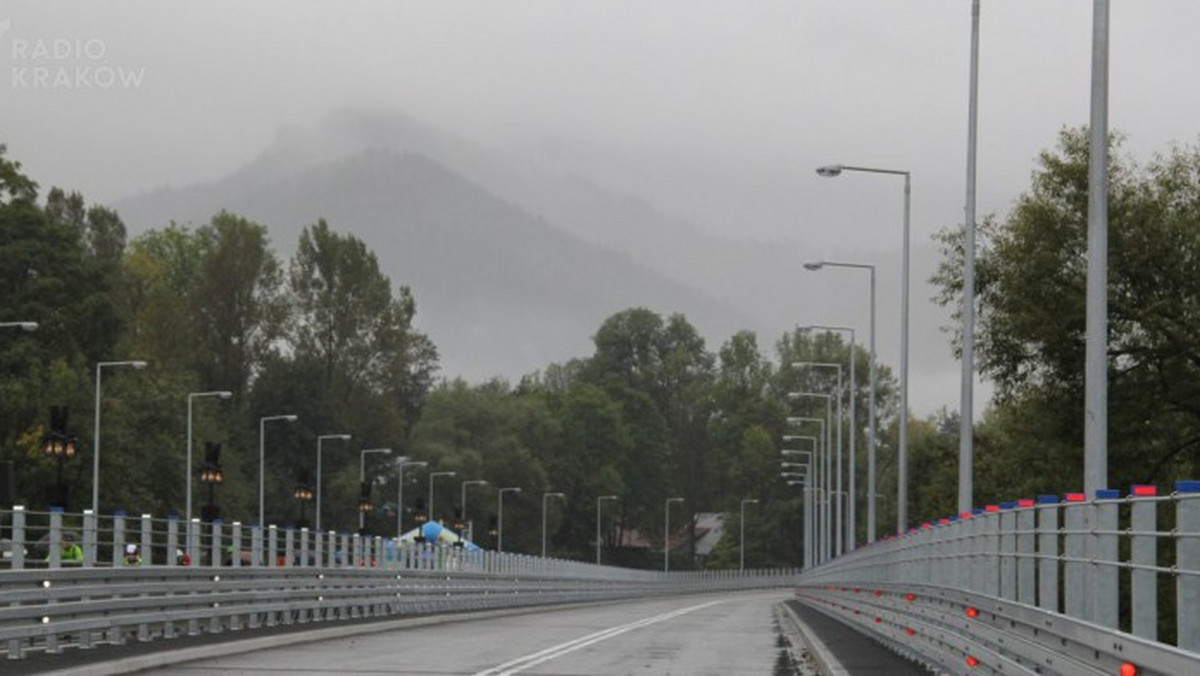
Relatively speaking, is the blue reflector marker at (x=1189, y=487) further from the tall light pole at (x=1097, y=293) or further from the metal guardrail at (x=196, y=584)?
the metal guardrail at (x=196, y=584)

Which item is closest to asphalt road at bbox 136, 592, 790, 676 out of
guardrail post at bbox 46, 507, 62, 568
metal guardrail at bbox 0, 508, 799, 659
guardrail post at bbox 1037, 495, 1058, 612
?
metal guardrail at bbox 0, 508, 799, 659

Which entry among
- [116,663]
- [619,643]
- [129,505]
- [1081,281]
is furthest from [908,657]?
[129,505]

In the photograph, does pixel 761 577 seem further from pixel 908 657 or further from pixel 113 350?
pixel 908 657

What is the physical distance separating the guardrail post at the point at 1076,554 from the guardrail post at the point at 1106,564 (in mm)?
324

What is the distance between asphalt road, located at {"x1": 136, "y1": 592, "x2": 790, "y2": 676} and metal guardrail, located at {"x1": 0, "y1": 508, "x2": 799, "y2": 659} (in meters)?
1.24

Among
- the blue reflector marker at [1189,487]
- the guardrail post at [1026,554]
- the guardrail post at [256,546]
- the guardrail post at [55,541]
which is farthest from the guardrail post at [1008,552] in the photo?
the guardrail post at [256,546]

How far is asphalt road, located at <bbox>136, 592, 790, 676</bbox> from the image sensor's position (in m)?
24.8

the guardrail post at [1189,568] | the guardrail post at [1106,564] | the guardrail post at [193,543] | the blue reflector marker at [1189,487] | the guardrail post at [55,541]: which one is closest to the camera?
the guardrail post at [1189,568]

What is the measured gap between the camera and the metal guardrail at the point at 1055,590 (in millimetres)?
11373

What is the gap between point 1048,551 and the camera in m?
16.9

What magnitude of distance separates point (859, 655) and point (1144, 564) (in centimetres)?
1686

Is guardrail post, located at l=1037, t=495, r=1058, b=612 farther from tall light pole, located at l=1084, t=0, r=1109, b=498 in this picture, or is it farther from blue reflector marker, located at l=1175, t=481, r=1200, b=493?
blue reflector marker, located at l=1175, t=481, r=1200, b=493

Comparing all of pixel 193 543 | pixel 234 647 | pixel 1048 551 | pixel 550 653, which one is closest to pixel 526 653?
pixel 550 653

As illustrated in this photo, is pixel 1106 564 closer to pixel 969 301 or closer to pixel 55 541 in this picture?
pixel 55 541
